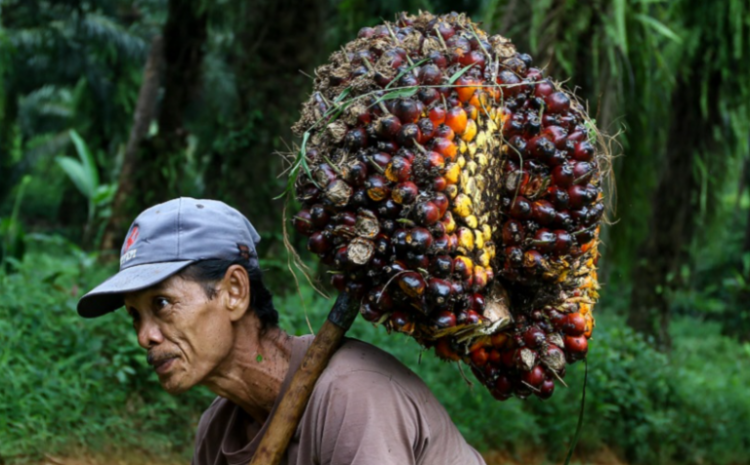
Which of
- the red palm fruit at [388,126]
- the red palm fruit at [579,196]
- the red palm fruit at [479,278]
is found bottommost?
the red palm fruit at [479,278]

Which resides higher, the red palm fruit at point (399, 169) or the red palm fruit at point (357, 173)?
the red palm fruit at point (399, 169)

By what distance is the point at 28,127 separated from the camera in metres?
21.1

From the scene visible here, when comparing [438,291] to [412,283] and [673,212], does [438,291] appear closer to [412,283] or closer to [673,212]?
[412,283]

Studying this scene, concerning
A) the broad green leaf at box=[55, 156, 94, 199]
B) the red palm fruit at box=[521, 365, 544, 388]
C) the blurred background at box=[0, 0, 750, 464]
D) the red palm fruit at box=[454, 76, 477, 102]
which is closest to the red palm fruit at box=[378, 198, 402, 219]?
the red palm fruit at box=[454, 76, 477, 102]

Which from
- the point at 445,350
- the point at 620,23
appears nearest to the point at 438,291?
the point at 445,350

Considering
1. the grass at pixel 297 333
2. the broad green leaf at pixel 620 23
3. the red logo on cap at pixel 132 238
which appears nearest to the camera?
the red logo on cap at pixel 132 238

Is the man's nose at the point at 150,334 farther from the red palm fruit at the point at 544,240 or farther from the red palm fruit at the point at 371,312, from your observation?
the red palm fruit at the point at 544,240

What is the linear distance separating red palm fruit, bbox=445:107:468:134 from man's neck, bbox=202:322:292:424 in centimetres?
80

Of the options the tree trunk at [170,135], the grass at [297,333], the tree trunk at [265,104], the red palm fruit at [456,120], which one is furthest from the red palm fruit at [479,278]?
the tree trunk at [170,135]

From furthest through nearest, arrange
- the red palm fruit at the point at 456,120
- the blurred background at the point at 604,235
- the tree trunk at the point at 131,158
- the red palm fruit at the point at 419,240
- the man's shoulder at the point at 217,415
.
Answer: the tree trunk at the point at 131,158 → the blurred background at the point at 604,235 → the man's shoulder at the point at 217,415 → the red palm fruit at the point at 456,120 → the red palm fruit at the point at 419,240

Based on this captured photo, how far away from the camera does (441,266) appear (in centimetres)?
188

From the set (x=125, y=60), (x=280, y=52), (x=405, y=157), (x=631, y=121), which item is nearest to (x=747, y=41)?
(x=631, y=121)

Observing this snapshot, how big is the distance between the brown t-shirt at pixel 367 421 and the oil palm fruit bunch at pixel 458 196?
0.13 m

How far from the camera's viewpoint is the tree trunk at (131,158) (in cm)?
729
